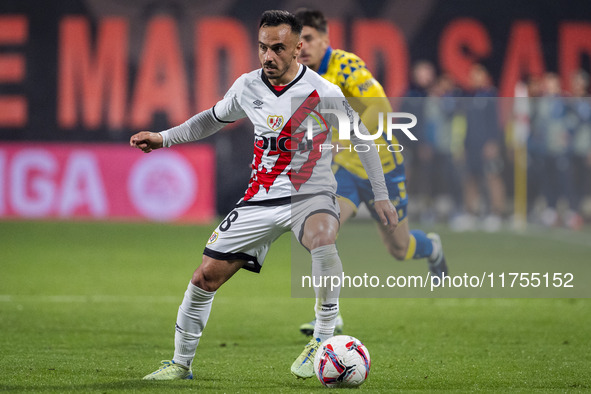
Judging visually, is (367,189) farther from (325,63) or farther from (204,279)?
(204,279)

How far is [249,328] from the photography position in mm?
8023

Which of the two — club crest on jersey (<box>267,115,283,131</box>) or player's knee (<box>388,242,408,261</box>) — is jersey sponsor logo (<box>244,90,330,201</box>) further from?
player's knee (<box>388,242,408,261</box>)

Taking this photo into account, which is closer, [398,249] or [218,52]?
[398,249]

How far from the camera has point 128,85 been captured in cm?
1812

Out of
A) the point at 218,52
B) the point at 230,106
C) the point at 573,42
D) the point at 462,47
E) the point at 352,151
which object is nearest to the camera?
the point at 230,106

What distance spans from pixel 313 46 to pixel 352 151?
90 centimetres

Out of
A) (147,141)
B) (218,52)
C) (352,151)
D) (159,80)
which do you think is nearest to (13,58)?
(159,80)

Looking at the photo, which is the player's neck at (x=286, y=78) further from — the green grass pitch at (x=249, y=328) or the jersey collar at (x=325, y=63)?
the jersey collar at (x=325, y=63)

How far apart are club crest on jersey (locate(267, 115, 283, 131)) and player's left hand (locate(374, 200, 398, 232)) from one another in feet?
2.42

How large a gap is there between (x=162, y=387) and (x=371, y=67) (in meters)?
13.4

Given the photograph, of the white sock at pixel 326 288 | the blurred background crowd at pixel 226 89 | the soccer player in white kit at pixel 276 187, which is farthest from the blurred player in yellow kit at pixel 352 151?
the blurred background crowd at pixel 226 89

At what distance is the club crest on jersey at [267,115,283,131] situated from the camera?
5676 millimetres

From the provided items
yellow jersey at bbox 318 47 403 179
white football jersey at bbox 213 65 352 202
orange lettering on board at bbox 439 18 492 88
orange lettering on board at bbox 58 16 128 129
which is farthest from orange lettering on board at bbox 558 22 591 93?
white football jersey at bbox 213 65 352 202

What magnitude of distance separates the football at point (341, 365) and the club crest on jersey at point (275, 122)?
1244 mm
